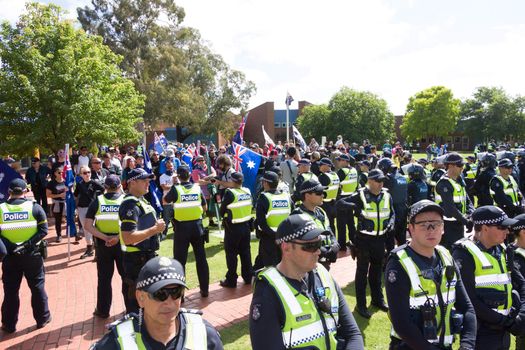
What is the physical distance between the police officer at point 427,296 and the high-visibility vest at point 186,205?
3994 millimetres

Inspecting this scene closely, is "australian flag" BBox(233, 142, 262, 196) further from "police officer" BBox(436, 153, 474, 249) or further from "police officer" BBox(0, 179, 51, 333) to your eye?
"police officer" BBox(0, 179, 51, 333)

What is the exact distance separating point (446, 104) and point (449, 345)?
61.7 m

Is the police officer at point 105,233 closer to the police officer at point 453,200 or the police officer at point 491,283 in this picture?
the police officer at point 491,283

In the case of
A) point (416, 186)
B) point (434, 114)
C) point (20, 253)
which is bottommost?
point (20, 253)

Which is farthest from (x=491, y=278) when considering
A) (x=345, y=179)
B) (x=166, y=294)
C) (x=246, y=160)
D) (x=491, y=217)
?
(x=246, y=160)

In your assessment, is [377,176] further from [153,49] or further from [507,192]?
[153,49]

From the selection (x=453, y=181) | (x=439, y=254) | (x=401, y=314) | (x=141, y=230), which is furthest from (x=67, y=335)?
(x=453, y=181)

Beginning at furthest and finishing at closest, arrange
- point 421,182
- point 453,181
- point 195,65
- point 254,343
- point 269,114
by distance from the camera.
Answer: point 269,114 < point 195,65 < point 421,182 < point 453,181 < point 254,343

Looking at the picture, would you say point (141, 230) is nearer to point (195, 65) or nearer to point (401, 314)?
point (401, 314)

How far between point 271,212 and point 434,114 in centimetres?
5883

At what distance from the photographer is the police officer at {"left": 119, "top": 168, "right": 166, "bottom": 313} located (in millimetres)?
4852

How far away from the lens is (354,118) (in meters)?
49.0

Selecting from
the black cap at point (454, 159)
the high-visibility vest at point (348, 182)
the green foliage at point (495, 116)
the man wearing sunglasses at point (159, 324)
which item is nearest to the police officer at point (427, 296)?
the man wearing sunglasses at point (159, 324)

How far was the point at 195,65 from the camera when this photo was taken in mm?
39438
